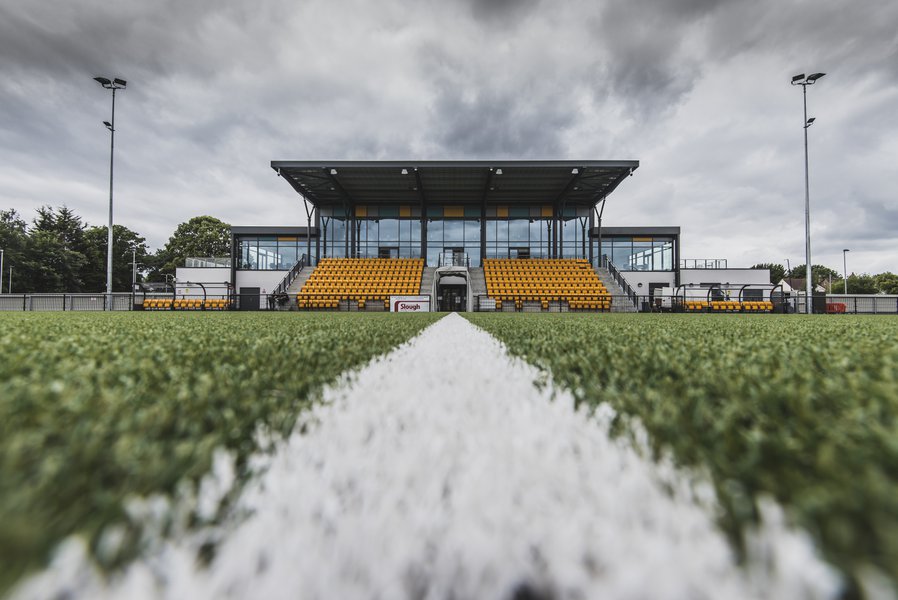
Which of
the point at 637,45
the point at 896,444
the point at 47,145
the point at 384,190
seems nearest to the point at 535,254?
the point at 384,190

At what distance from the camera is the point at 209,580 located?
310 mm

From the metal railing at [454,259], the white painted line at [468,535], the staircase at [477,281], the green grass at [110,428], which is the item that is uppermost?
the metal railing at [454,259]

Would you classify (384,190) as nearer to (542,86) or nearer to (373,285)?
(373,285)

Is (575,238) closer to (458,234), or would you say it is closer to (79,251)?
(458,234)

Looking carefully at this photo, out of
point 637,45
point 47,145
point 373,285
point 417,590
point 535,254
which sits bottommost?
point 417,590

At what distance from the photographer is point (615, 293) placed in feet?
65.6

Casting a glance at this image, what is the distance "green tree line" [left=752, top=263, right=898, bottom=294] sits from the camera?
5378 cm

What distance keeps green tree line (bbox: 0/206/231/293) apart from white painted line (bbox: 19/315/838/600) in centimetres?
3802

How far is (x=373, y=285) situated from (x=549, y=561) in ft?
65.7

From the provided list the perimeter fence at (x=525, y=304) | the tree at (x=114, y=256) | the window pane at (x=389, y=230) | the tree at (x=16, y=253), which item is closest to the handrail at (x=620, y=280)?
the perimeter fence at (x=525, y=304)

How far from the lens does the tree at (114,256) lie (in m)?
40.0

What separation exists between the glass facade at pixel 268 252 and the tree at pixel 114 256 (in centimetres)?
2369

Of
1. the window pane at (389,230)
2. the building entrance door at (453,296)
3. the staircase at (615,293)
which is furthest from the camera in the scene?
the window pane at (389,230)

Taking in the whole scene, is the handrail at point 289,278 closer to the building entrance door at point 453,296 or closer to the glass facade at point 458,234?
the glass facade at point 458,234
